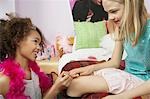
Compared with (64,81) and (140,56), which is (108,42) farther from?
(64,81)

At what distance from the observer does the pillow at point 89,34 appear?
2.60m

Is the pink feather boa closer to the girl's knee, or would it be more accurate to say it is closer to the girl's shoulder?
the girl's shoulder

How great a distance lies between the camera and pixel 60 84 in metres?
1.40

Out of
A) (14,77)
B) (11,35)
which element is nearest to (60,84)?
(14,77)

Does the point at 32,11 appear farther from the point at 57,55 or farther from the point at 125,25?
the point at 125,25

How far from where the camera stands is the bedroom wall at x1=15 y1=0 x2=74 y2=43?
10.3 ft

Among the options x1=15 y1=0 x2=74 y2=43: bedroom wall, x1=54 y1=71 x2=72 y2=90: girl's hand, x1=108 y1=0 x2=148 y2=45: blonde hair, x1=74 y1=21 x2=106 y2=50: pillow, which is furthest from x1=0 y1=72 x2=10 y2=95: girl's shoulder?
x1=15 y1=0 x2=74 y2=43: bedroom wall

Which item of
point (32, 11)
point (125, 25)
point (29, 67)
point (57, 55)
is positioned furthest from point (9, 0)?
point (125, 25)

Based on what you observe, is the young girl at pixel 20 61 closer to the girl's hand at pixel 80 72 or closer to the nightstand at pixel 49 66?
the girl's hand at pixel 80 72

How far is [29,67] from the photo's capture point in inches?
64.3

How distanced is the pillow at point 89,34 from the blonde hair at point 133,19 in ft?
4.14

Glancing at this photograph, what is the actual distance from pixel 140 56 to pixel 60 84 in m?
0.42

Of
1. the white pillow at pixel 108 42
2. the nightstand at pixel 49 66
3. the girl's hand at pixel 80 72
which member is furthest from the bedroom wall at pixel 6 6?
the girl's hand at pixel 80 72

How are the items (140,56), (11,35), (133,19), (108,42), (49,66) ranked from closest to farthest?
(133,19), (140,56), (11,35), (108,42), (49,66)
